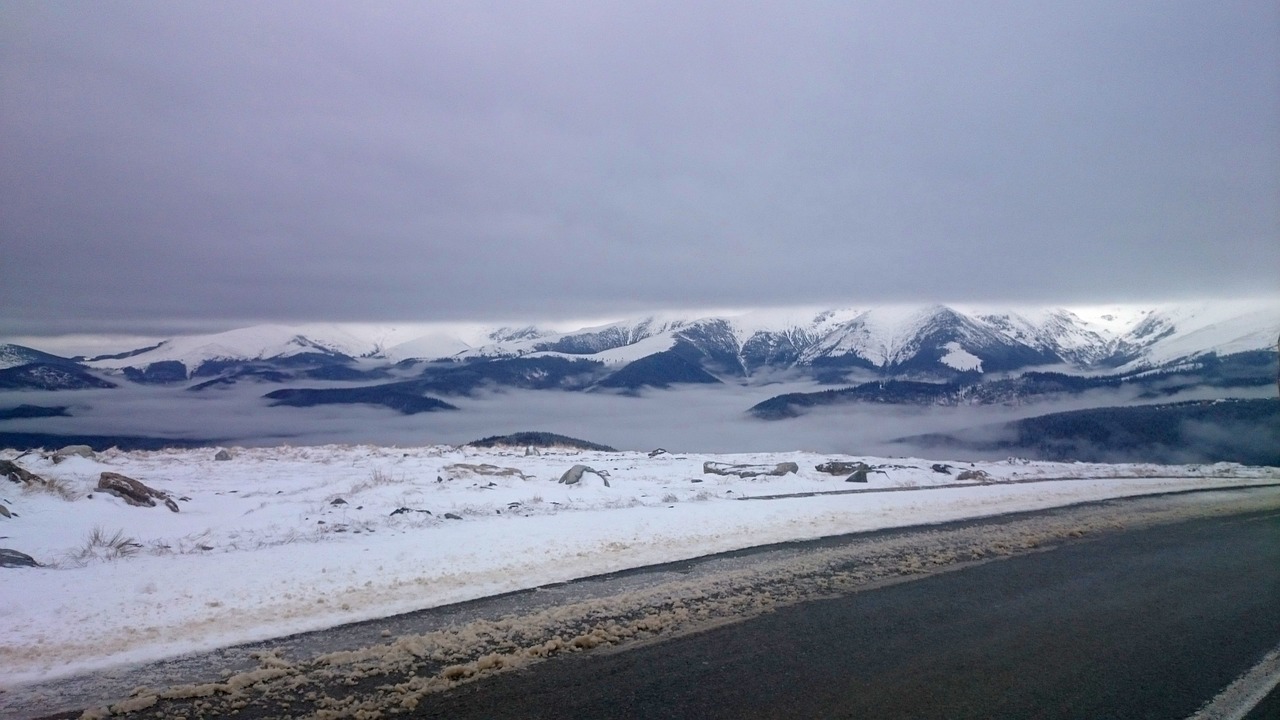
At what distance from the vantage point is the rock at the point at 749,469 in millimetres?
31609

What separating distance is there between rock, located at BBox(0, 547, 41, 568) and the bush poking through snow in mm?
593

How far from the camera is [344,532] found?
16.4 metres

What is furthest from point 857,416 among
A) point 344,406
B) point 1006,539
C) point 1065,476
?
point 1006,539

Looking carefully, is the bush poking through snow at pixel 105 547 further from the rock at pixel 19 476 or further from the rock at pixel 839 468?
the rock at pixel 839 468

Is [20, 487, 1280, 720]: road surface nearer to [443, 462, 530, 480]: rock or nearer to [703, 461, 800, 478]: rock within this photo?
[443, 462, 530, 480]: rock

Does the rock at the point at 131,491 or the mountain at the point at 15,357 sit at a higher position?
the mountain at the point at 15,357

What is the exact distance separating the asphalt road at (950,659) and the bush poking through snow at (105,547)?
9876mm

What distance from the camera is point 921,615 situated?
1008 cm

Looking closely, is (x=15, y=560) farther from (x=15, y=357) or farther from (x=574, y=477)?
(x=15, y=357)

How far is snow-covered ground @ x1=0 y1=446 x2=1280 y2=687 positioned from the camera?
10.1 metres

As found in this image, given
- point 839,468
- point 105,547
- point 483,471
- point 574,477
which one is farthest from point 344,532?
point 839,468

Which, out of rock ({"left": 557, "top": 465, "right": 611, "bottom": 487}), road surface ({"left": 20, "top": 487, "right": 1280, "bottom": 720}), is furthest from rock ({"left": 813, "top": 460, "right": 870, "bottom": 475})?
road surface ({"left": 20, "top": 487, "right": 1280, "bottom": 720})

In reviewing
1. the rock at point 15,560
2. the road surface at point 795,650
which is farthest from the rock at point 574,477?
the rock at point 15,560

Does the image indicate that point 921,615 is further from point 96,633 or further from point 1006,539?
point 96,633
